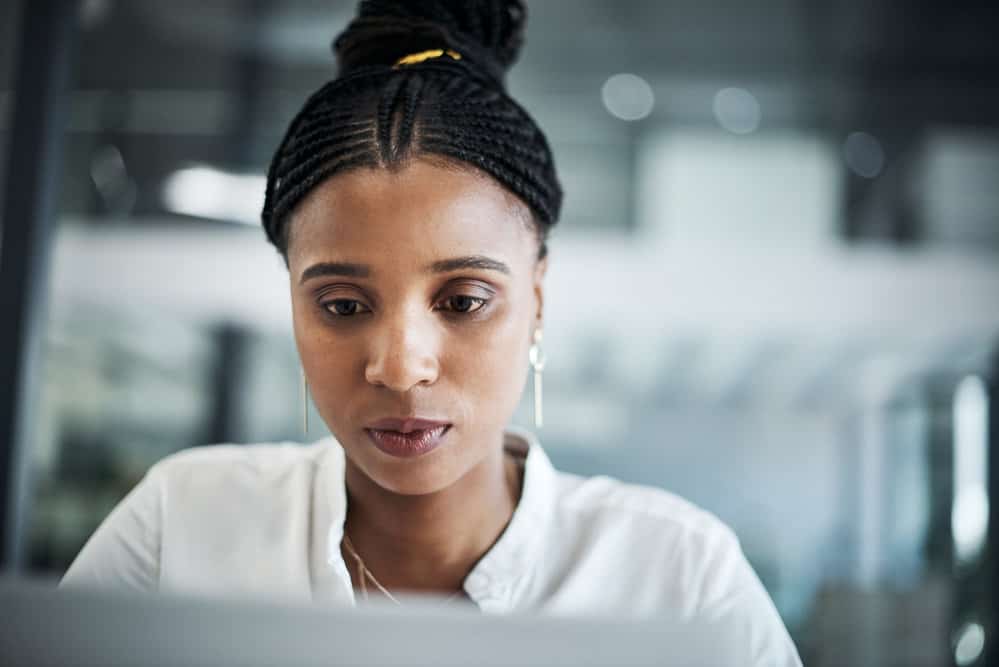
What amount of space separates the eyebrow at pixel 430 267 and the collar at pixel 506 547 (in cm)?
27

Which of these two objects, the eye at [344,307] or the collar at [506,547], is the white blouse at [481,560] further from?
the eye at [344,307]

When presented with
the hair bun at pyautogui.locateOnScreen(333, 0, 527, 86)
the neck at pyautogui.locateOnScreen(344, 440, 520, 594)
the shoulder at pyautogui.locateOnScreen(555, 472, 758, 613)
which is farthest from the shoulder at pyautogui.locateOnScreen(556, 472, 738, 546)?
the hair bun at pyautogui.locateOnScreen(333, 0, 527, 86)

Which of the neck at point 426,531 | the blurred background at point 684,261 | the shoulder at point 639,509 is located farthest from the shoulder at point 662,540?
the blurred background at point 684,261

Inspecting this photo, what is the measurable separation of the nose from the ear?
0.21m

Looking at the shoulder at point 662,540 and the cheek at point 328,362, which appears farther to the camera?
the shoulder at point 662,540

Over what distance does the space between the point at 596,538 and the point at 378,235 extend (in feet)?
1.43

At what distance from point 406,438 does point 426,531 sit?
0.17m

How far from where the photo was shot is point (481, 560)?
106 cm

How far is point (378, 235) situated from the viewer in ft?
2.95

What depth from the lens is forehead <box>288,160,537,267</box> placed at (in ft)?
2.94

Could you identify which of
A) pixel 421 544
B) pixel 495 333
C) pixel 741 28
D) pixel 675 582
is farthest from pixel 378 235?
pixel 741 28

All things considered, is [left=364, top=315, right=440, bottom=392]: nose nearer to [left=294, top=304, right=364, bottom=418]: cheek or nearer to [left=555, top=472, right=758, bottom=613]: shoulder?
[left=294, top=304, right=364, bottom=418]: cheek

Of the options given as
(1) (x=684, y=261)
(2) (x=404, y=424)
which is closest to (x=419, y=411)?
(2) (x=404, y=424)

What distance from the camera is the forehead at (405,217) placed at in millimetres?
896
